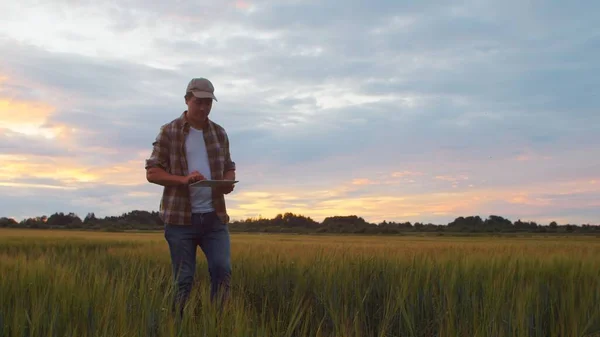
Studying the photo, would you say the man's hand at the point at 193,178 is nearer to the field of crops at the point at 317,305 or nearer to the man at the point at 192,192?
the man at the point at 192,192

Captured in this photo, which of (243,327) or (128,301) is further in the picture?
(128,301)

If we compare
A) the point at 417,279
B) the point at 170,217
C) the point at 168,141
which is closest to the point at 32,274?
the point at 170,217

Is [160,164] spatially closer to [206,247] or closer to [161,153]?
[161,153]

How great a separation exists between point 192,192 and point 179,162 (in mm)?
289

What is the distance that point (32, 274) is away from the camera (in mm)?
4105

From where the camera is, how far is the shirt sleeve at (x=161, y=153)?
177 inches

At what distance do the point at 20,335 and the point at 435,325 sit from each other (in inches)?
102

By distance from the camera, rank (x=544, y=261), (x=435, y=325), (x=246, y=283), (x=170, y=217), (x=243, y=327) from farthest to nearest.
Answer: (x=544, y=261), (x=246, y=283), (x=170, y=217), (x=435, y=325), (x=243, y=327)

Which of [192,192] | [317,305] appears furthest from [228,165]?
[317,305]

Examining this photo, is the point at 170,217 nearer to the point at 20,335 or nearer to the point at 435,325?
the point at 20,335

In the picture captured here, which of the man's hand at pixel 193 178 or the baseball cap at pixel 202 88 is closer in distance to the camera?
the man's hand at pixel 193 178

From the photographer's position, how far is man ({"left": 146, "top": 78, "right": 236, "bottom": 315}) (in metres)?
4.38

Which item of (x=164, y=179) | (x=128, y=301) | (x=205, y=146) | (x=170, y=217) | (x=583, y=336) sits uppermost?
(x=205, y=146)

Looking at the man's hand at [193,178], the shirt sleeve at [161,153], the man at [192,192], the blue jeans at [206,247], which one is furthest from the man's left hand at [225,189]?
the shirt sleeve at [161,153]
